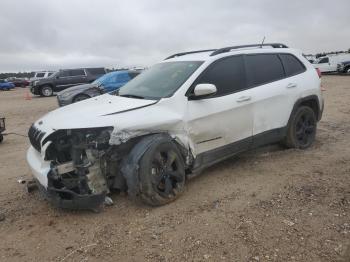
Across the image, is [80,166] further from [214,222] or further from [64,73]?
[64,73]

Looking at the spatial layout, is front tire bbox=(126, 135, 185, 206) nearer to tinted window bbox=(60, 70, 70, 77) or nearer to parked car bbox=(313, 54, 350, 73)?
tinted window bbox=(60, 70, 70, 77)

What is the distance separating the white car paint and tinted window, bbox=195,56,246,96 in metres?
0.08

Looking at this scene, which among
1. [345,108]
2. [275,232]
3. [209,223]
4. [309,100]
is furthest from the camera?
[345,108]

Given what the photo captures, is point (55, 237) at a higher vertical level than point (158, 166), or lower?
lower

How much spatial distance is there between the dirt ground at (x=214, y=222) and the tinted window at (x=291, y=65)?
Result: 1508mm

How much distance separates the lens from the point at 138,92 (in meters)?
5.24

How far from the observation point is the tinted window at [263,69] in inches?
222

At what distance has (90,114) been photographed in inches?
171

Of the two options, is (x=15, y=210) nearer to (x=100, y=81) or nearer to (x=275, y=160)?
(x=275, y=160)

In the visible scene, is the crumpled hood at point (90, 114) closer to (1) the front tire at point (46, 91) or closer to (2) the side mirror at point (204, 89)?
(2) the side mirror at point (204, 89)

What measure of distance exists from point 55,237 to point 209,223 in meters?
1.54

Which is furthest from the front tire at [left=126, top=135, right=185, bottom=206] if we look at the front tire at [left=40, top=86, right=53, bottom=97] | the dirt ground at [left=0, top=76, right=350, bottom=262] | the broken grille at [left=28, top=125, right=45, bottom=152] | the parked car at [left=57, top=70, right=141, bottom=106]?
the front tire at [left=40, top=86, right=53, bottom=97]

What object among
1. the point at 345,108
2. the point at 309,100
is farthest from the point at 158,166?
the point at 345,108

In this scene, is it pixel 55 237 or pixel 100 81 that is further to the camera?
pixel 100 81
